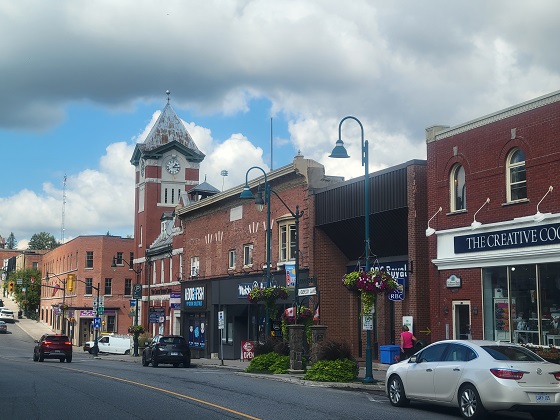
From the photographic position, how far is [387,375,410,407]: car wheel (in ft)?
55.0

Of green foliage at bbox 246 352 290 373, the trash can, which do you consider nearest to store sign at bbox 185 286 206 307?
green foliage at bbox 246 352 290 373

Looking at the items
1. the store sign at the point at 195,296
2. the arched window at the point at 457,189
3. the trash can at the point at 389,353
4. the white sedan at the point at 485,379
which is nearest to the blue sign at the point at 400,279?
the trash can at the point at 389,353

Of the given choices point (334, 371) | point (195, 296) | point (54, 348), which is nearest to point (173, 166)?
point (195, 296)

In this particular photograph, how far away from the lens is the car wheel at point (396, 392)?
16750 mm

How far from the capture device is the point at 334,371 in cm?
2366

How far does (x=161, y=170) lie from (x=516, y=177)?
50503 mm

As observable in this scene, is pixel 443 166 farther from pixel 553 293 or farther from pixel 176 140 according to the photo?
pixel 176 140

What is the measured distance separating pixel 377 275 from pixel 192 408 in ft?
30.7

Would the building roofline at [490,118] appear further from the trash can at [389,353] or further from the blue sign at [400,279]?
the trash can at [389,353]

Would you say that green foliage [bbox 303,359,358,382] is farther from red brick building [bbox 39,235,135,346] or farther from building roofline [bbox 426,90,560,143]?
red brick building [bbox 39,235,135,346]

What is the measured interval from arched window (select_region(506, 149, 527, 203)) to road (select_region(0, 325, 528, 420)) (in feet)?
25.0

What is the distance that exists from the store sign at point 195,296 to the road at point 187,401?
2315 cm

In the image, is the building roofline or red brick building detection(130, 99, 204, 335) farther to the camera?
red brick building detection(130, 99, 204, 335)

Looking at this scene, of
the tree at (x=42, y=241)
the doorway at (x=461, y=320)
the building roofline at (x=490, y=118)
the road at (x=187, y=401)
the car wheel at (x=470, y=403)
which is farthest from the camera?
the tree at (x=42, y=241)
